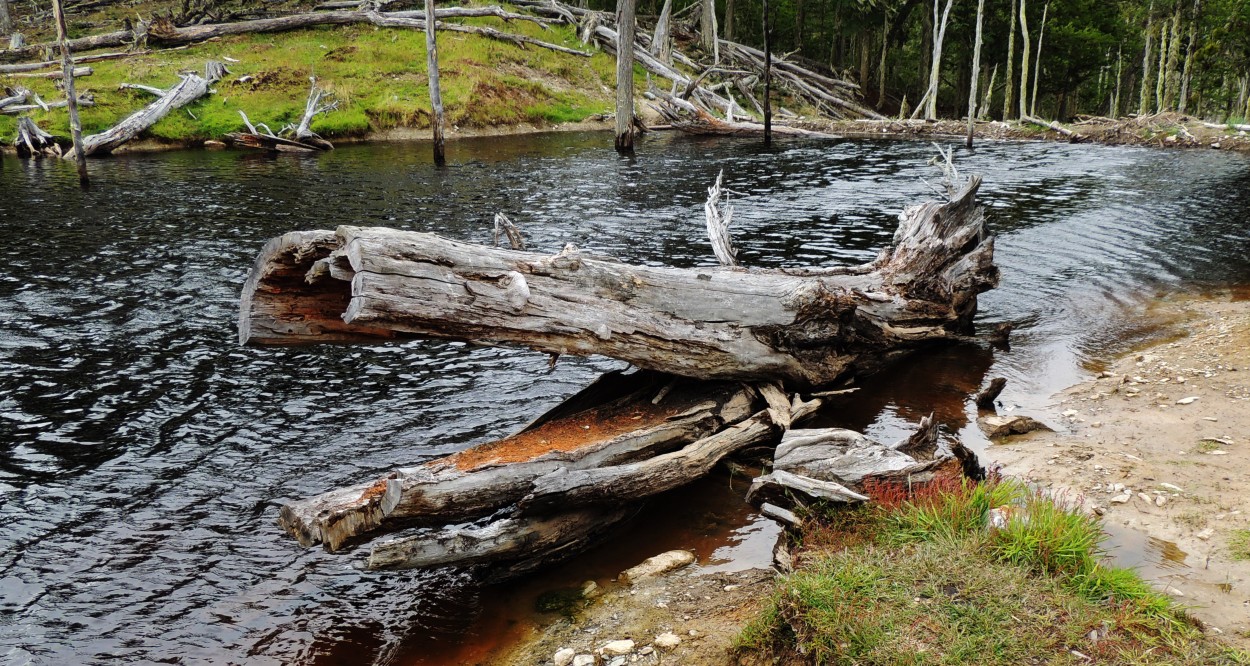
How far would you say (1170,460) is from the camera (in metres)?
6.79

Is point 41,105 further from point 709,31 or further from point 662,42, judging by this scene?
point 709,31

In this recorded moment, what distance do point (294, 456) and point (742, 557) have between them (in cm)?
451

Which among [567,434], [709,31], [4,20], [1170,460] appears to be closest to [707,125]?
[709,31]

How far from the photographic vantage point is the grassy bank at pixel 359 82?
3262cm

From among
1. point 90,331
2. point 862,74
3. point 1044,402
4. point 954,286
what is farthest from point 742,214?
point 862,74

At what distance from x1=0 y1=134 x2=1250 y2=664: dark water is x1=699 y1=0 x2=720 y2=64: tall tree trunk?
24.4 m

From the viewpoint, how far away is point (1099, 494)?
6.30m

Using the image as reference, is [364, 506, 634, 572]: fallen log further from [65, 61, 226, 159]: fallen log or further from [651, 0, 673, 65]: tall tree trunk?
[651, 0, 673, 65]: tall tree trunk

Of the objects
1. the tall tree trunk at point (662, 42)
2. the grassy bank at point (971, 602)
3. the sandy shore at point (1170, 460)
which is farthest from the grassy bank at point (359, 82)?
the grassy bank at point (971, 602)

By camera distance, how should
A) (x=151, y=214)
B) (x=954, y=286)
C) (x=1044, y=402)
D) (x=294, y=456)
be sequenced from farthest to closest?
(x=151, y=214) < (x=954, y=286) < (x=1044, y=402) < (x=294, y=456)

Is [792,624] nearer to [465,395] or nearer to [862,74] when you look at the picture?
[465,395]

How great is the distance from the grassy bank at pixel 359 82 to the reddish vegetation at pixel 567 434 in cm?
3019

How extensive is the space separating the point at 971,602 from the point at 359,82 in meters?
37.2

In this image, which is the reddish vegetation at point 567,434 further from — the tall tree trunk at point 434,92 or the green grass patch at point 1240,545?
the tall tree trunk at point 434,92
